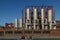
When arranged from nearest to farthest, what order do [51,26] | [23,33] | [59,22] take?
[23,33] < [51,26] < [59,22]

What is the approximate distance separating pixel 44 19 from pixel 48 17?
5.75 feet

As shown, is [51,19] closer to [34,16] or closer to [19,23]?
[34,16]

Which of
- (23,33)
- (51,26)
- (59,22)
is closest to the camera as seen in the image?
(23,33)

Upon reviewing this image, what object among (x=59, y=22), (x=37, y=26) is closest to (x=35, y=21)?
(x=37, y=26)

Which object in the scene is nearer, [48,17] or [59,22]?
[48,17]

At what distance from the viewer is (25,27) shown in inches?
2518

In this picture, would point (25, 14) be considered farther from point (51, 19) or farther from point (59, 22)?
point (59, 22)

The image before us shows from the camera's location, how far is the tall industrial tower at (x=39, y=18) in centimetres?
6288

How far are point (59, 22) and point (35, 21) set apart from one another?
12.0 meters

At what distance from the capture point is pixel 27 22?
64.2 meters

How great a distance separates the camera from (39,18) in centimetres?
6475

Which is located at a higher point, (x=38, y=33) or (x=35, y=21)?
(x=35, y=21)

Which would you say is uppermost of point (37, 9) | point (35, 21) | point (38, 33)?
point (37, 9)

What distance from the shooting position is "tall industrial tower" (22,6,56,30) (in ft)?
206
